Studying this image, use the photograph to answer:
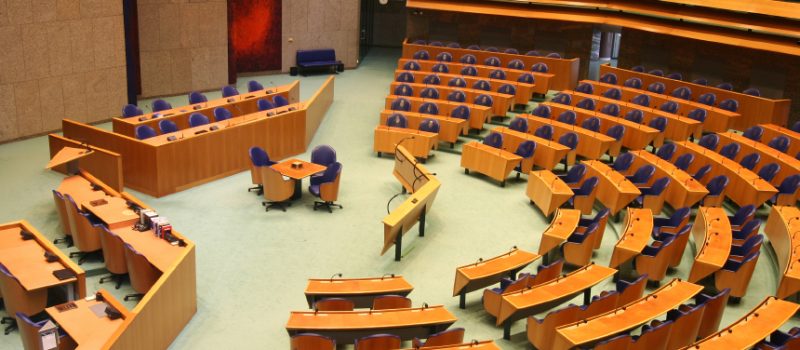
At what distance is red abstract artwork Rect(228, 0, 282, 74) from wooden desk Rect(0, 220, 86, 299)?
11214mm

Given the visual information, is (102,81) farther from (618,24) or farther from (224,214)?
(618,24)

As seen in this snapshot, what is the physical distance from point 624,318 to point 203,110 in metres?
9.27

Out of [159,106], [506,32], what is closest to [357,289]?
[159,106]

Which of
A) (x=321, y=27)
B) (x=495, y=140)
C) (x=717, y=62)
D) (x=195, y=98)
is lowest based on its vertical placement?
(x=495, y=140)

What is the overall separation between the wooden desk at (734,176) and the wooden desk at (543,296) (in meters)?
3.93

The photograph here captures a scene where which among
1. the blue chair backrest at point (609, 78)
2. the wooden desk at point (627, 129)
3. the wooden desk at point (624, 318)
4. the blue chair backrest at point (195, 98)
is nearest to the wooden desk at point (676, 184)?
the wooden desk at point (627, 129)

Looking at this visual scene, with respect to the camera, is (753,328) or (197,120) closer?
(753,328)

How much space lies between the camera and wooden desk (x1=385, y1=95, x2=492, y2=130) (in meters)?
16.3

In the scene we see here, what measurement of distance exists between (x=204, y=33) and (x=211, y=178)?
6599mm

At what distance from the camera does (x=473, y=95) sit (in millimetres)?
17250

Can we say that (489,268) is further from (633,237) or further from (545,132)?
(545,132)

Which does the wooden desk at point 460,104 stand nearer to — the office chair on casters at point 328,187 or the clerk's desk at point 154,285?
the office chair on casters at point 328,187

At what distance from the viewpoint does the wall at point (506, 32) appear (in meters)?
20.6

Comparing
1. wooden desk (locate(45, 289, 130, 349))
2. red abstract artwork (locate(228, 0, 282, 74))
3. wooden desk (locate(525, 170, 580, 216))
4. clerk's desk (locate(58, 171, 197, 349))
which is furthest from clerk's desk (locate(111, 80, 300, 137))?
wooden desk (locate(45, 289, 130, 349))
